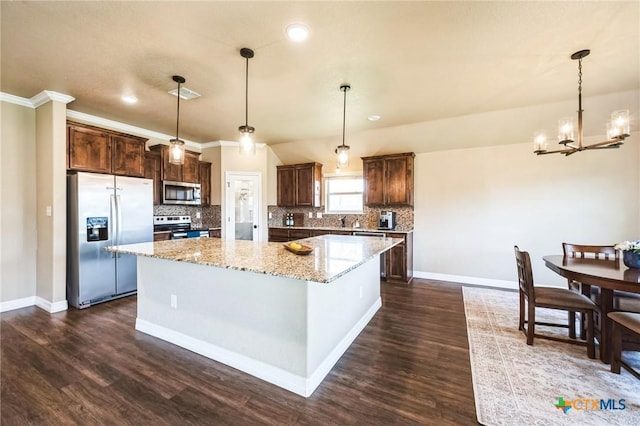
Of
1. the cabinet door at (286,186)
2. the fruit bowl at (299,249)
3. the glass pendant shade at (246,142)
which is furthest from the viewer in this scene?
the cabinet door at (286,186)

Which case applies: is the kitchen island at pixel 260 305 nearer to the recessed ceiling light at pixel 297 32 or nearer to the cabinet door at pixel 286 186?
the recessed ceiling light at pixel 297 32

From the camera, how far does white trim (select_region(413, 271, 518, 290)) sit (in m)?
4.64

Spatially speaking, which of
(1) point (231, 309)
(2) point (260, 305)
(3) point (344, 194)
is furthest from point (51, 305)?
(3) point (344, 194)

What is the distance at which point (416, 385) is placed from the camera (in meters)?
2.08

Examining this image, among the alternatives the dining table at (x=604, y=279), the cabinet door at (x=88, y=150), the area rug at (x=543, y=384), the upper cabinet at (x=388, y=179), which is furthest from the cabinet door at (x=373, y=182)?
the cabinet door at (x=88, y=150)

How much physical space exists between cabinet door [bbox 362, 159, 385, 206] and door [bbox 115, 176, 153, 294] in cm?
381

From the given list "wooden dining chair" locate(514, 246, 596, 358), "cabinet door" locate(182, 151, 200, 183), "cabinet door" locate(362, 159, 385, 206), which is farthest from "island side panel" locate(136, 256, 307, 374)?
"cabinet door" locate(362, 159, 385, 206)

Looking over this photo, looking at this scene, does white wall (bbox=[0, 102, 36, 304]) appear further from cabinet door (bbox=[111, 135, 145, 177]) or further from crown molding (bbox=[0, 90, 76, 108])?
cabinet door (bbox=[111, 135, 145, 177])

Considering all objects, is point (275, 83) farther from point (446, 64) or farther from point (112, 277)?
point (112, 277)

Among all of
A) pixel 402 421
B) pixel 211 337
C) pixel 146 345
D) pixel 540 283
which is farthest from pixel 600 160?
pixel 146 345

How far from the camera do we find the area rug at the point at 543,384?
176 cm

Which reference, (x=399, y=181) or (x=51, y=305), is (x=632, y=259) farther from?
(x=51, y=305)

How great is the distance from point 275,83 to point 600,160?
4857 millimetres

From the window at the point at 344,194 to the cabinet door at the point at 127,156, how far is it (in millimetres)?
3546
